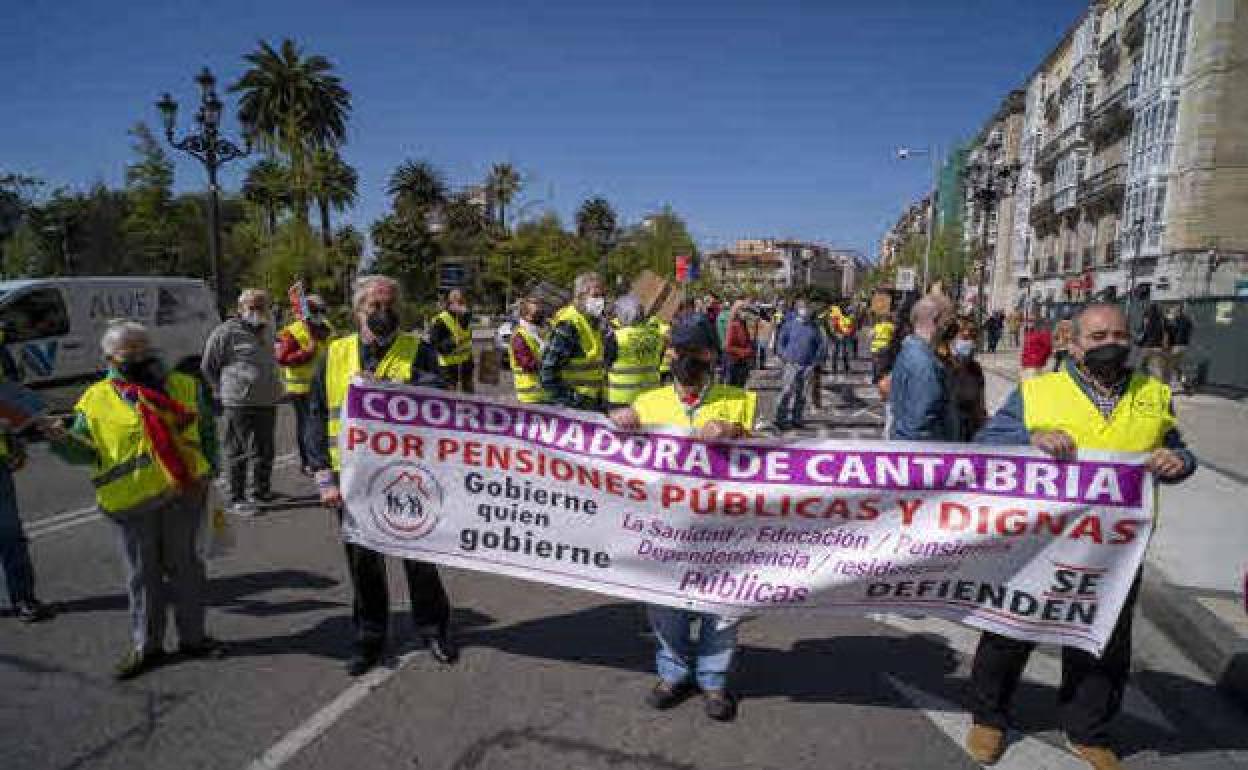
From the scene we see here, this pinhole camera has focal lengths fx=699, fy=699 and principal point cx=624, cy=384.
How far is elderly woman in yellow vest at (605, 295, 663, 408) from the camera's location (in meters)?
5.86

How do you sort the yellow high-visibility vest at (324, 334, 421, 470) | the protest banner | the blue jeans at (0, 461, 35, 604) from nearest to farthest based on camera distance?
the protest banner
the yellow high-visibility vest at (324, 334, 421, 470)
the blue jeans at (0, 461, 35, 604)

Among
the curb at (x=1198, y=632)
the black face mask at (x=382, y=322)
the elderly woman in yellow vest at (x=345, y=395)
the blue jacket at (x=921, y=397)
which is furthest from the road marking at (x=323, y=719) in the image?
the curb at (x=1198, y=632)

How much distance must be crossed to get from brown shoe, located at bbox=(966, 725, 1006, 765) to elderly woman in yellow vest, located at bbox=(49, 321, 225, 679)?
367 cm

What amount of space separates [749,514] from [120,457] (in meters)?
2.97

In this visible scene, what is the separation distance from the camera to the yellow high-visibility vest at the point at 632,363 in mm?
5855

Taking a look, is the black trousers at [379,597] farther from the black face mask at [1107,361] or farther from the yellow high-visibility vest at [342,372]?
the black face mask at [1107,361]

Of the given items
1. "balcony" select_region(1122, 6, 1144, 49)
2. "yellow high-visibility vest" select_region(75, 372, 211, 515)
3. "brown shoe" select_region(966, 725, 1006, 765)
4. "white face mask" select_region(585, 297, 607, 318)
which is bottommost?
"brown shoe" select_region(966, 725, 1006, 765)

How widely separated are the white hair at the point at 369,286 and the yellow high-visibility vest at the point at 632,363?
8.14 feet

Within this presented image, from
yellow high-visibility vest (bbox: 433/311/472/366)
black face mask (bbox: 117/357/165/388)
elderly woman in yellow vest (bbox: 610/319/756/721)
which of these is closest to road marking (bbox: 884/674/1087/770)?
elderly woman in yellow vest (bbox: 610/319/756/721)

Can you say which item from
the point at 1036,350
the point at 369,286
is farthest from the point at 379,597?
the point at 1036,350

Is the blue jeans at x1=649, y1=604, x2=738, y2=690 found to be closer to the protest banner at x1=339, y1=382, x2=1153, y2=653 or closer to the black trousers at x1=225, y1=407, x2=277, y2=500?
the protest banner at x1=339, y1=382, x2=1153, y2=653

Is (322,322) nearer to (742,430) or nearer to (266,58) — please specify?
(742,430)

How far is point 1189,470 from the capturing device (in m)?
2.73

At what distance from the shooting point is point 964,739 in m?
3.08
